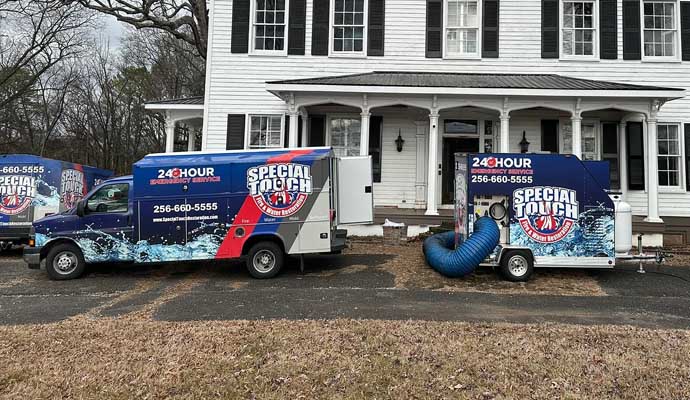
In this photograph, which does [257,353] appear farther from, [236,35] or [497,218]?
[236,35]

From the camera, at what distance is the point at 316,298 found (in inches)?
257

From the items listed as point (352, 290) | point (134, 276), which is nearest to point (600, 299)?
point (352, 290)

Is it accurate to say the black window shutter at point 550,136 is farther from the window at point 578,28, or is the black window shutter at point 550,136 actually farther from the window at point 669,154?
the window at point 669,154

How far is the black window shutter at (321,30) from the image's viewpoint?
13.5 metres

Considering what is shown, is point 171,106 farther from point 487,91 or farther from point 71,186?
point 487,91

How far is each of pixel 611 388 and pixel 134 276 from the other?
26.9 feet

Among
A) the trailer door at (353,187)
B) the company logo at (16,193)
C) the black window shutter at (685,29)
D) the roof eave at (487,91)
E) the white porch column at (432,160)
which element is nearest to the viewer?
the trailer door at (353,187)

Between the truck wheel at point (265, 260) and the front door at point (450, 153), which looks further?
the front door at point (450, 153)

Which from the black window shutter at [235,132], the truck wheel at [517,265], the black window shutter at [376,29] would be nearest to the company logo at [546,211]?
the truck wheel at [517,265]

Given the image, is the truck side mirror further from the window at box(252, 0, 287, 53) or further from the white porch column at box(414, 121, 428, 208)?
the white porch column at box(414, 121, 428, 208)

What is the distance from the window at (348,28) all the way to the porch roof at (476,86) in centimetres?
160

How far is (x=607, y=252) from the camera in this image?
7.58m

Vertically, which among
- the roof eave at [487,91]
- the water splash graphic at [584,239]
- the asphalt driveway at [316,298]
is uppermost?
the roof eave at [487,91]

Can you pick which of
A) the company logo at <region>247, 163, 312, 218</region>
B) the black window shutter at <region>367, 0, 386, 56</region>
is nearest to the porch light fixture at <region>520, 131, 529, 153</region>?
the black window shutter at <region>367, 0, 386, 56</region>
